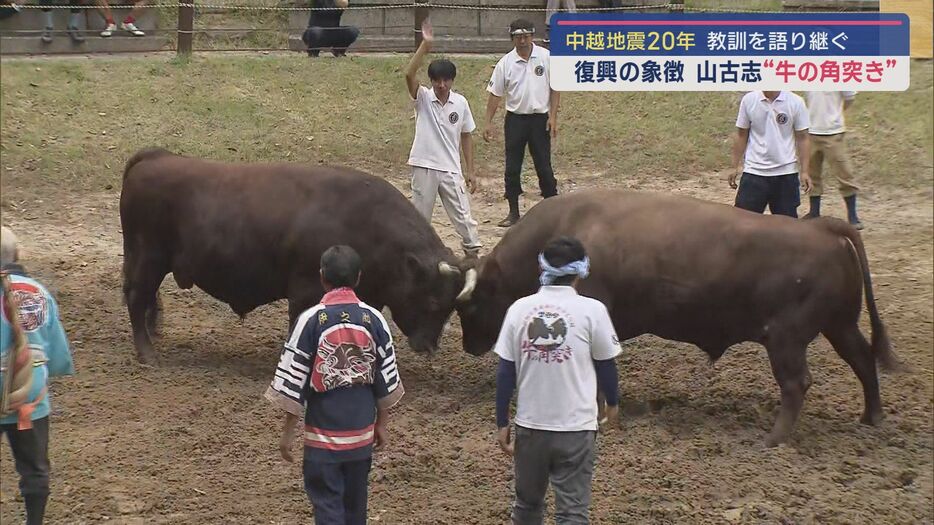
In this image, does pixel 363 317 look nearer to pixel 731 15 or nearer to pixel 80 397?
pixel 80 397

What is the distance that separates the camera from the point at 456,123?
380 inches

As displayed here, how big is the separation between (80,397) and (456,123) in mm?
3758

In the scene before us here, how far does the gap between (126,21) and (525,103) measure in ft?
22.0

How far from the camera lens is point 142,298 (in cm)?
842

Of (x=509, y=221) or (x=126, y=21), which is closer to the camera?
(x=509, y=221)

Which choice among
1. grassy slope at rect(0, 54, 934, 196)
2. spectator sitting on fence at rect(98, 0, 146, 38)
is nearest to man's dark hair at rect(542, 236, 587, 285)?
grassy slope at rect(0, 54, 934, 196)

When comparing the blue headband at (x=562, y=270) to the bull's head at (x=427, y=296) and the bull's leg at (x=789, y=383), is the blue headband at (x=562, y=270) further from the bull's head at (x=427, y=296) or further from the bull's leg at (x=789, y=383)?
the bull's head at (x=427, y=296)

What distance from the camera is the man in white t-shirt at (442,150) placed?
31.4ft

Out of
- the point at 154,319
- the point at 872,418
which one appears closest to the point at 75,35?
the point at 154,319

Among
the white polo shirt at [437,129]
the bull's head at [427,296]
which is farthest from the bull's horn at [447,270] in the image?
the white polo shirt at [437,129]

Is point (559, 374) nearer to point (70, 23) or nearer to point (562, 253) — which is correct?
point (562, 253)

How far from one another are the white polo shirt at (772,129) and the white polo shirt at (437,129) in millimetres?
2262

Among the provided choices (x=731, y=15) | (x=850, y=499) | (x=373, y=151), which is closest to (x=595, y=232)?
(x=850, y=499)

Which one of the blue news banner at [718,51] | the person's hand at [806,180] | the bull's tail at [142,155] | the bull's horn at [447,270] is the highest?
the blue news banner at [718,51]
